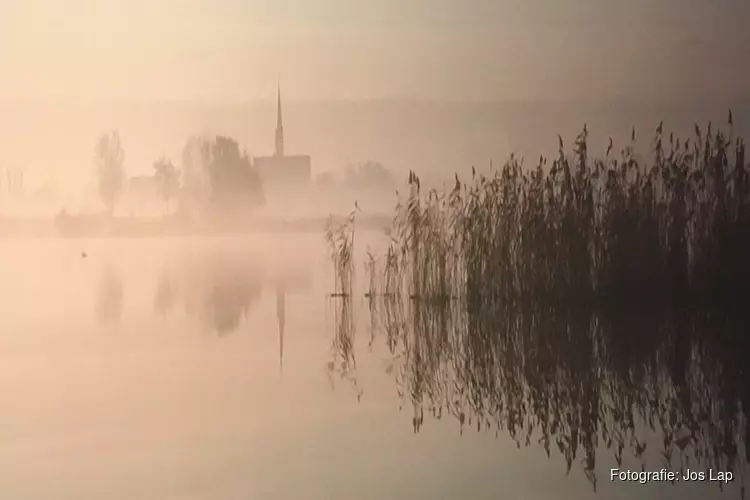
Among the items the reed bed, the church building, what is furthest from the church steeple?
the reed bed

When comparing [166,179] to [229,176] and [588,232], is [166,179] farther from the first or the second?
[588,232]

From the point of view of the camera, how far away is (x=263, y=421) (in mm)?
1145

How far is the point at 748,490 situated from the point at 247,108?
3.83 ft

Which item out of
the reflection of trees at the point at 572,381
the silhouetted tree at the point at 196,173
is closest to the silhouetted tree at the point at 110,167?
the silhouetted tree at the point at 196,173

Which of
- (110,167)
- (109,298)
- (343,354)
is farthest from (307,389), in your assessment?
(110,167)

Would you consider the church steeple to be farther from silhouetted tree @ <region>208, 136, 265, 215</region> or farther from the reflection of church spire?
the reflection of church spire

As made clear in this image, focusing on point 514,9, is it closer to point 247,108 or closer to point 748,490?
point 247,108

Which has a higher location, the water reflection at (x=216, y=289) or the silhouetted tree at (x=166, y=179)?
the silhouetted tree at (x=166, y=179)

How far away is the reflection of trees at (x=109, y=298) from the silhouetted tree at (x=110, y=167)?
121 mm

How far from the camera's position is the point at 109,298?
1.15 metres

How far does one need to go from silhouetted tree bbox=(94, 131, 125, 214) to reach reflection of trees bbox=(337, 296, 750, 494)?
50 centimetres

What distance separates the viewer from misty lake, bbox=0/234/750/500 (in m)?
1.13

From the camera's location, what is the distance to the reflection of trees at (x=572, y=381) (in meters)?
1.16

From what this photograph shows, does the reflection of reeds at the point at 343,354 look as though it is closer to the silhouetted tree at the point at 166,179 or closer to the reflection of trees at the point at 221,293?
Result: the reflection of trees at the point at 221,293
